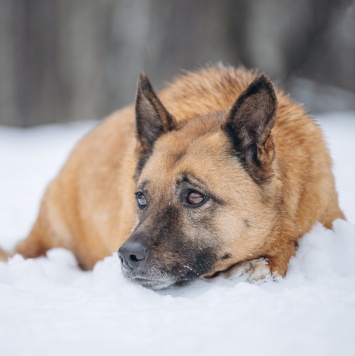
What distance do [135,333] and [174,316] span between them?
228mm

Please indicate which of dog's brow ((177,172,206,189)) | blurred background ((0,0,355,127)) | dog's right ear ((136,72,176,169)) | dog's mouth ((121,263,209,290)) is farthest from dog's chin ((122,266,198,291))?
blurred background ((0,0,355,127))

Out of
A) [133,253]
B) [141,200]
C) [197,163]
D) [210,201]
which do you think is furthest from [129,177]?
[133,253]

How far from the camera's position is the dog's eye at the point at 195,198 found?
126 inches

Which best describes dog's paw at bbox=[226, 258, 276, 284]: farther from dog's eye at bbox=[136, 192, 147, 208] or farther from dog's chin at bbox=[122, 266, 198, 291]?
dog's eye at bbox=[136, 192, 147, 208]

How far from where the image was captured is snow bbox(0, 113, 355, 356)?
2.45 m

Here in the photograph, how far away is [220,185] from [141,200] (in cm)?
53

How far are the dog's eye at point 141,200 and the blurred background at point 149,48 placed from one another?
8.76 metres

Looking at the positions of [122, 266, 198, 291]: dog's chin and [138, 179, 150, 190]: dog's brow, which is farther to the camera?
[138, 179, 150, 190]: dog's brow

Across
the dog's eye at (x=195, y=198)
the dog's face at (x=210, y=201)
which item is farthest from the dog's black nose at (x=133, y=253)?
the dog's eye at (x=195, y=198)

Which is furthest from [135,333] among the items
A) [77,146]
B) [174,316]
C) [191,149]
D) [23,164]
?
[23,164]

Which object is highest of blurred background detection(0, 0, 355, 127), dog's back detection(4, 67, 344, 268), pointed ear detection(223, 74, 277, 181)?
pointed ear detection(223, 74, 277, 181)

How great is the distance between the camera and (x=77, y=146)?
5430mm

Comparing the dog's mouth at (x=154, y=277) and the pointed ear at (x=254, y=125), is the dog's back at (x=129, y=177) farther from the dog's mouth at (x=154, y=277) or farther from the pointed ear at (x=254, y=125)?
the dog's mouth at (x=154, y=277)

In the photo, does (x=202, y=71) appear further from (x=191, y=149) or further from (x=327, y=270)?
(x=327, y=270)
